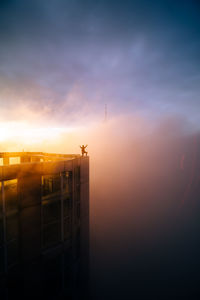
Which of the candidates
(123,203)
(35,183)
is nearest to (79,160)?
(35,183)

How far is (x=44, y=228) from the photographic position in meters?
10.3


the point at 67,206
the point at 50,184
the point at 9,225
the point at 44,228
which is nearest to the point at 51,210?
the point at 44,228

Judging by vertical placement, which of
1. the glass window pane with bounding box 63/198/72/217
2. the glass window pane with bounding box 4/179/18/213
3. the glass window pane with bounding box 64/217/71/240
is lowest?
the glass window pane with bounding box 64/217/71/240

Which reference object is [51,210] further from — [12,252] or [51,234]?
[12,252]

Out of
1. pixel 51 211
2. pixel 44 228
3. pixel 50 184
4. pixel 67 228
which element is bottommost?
pixel 67 228

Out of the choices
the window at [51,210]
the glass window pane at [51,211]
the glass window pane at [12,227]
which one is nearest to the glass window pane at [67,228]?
the window at [51,210]

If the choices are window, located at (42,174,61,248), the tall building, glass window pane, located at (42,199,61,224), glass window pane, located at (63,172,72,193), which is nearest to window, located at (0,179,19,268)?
the tall building

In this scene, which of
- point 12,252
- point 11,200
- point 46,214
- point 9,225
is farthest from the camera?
point 46,214

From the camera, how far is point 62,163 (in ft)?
35.9

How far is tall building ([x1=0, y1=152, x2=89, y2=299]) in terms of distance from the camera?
841cm

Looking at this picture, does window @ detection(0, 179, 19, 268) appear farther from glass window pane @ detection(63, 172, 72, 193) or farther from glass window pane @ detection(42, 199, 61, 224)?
glass window pane @ detection(63, 172, 72, 193)

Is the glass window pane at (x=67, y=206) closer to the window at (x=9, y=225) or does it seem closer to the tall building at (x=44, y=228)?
the tall building at (x=44, y=228)

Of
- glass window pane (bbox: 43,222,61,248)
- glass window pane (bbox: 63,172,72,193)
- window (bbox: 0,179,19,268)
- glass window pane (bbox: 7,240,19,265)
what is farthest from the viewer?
glass window pane (bbox: 63,172,72,193)

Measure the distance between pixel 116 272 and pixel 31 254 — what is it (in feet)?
114
